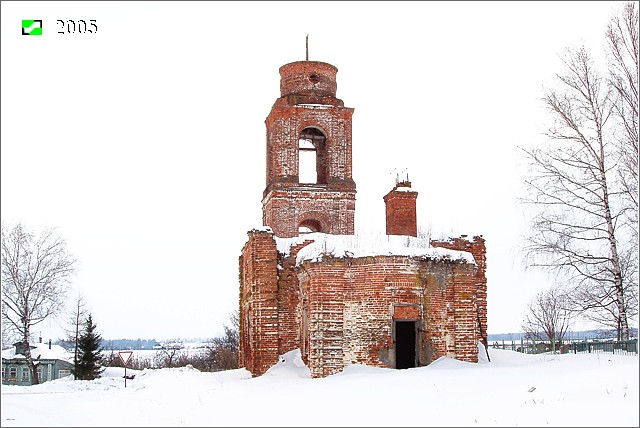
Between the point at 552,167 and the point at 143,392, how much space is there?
10794 millimetres

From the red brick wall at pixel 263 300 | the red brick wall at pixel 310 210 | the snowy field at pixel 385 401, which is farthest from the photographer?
the red brick wall at pixel 310 210

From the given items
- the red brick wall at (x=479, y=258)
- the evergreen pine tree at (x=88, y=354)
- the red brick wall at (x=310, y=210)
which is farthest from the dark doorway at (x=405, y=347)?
the evergreen pine tree at (x=88, y=354)

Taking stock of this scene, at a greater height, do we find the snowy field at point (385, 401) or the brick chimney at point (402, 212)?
the brick chimney at point (402, 212)

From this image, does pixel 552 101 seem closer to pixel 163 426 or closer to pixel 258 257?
pixel 258 257

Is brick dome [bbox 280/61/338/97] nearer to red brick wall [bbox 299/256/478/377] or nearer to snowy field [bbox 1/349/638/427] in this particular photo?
red brick wall [bbox 299/256/478/377]

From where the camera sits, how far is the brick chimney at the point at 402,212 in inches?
768

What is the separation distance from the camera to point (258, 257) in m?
16.8

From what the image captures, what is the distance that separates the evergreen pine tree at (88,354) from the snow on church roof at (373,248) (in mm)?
20187

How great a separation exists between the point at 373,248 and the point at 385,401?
198 inches

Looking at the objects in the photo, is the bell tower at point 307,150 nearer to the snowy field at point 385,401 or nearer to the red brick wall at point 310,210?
the red brick wall at point 310,210

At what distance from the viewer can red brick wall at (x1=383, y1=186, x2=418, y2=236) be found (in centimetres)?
1950

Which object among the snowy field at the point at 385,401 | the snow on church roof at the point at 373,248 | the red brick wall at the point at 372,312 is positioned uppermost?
the snow on church roof at the point at 373,248

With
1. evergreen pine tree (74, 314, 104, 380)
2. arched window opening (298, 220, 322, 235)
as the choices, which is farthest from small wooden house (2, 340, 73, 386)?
arched window opening (298, 220, 322, 235)

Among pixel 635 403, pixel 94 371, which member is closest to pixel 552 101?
pixel 635 403
